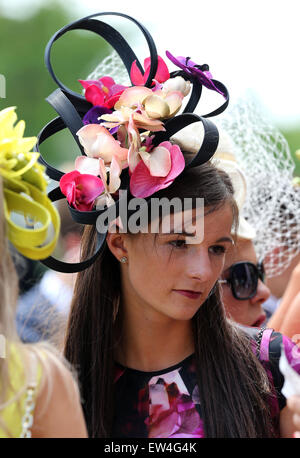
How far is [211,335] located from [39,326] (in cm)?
88

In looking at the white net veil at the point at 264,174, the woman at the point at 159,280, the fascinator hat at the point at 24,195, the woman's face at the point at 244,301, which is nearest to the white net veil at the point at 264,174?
the white net veil at the point at 264,174

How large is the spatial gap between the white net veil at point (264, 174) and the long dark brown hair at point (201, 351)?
3.87ft

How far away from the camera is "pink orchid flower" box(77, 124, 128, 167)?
2016 millimetres

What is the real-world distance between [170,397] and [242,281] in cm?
115

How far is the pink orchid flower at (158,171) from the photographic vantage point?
6.45 ft

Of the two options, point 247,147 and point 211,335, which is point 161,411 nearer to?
point 211,335

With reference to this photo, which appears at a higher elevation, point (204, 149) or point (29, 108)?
point (204, 149)

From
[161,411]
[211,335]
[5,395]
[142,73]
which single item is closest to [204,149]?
[142,73]

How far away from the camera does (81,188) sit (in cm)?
205

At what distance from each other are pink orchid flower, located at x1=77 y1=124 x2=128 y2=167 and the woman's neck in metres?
0.50

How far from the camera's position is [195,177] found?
2.08m

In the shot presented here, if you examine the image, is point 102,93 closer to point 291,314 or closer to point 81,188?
point 81,188

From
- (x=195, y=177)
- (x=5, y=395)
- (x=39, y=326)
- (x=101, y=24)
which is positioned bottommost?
(x=39, y=326)

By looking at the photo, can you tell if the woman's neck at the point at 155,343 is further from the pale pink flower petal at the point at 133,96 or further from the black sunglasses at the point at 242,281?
the black sunglasses at the point at 242,281
